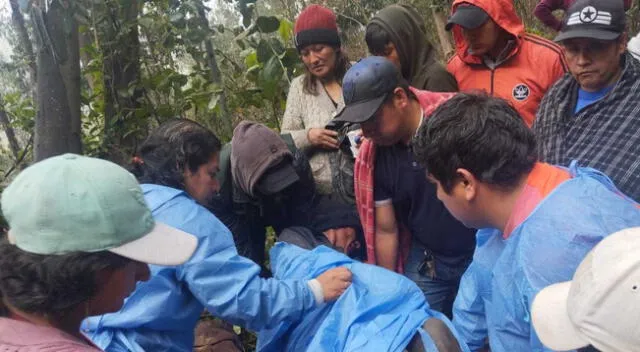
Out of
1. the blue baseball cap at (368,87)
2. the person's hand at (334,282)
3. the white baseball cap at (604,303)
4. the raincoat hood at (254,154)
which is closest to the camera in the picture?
the white baseball cap at (604,303)

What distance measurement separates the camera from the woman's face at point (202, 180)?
1.89 meters

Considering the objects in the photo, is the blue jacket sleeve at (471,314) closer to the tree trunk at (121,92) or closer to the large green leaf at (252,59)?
the large green leaf at (252,59)

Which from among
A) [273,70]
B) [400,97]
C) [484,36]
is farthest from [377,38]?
[273,70]

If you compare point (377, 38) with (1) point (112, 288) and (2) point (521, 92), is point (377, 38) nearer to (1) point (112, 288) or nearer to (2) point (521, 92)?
(2) point (521, 92)

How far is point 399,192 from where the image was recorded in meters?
2.19

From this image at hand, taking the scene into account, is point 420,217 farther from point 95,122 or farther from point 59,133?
point 95,122

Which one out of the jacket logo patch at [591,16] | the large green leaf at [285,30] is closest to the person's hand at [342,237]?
the jacket logo patch at [591,16]

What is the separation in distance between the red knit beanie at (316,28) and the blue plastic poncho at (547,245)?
156cm

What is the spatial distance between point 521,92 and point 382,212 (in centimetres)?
79

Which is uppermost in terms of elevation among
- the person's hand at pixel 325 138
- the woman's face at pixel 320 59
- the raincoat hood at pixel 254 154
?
the woman's face at pixel 320 59

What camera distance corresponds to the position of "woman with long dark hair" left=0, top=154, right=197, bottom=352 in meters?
1.10

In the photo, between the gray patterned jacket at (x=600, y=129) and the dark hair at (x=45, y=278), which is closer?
the dark hair at (x=45, y=278)

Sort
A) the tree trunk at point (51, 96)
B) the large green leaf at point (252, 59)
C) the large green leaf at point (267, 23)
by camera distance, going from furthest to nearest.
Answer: the large green leaf at point (252, 59) → the large green leaf at point (267, 23) → the tree trunk at point (51, 96)

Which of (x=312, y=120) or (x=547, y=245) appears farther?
(x=312, y=120)
